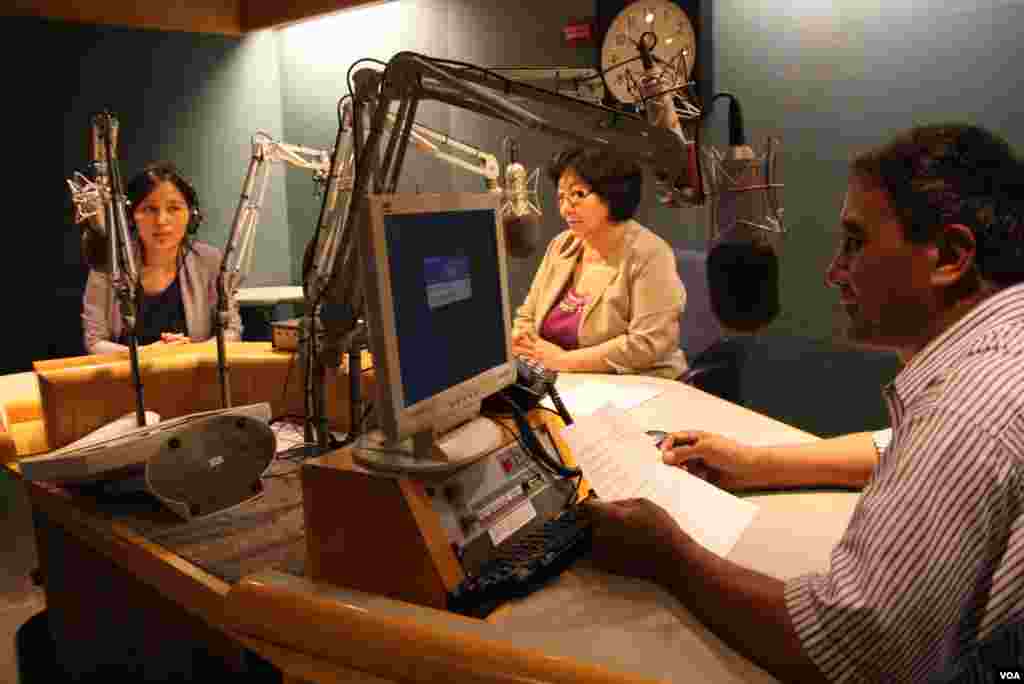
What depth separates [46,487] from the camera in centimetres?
151

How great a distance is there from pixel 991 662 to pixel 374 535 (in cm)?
69

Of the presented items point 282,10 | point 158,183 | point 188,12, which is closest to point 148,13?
point 188,12

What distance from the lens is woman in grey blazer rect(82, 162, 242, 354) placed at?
106 inches

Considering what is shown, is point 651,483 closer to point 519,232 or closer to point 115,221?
point 519,232

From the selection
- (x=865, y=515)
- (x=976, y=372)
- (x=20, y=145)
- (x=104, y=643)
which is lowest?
(x=104, y=643)

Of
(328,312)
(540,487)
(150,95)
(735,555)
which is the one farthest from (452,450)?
(150,95)

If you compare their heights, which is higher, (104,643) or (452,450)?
(452,450)

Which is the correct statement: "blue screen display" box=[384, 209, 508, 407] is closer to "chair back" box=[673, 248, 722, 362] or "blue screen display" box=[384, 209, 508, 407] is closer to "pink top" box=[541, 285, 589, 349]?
"pink top" box=[541, 285, 589, 349]

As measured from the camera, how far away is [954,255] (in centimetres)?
97

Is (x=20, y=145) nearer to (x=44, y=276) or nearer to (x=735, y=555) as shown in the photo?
(x=44, y=276)

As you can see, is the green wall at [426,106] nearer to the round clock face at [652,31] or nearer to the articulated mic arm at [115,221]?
the round clock face at [652,31]

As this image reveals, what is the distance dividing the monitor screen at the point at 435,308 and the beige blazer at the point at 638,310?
1350 mm

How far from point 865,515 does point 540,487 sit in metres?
0.50

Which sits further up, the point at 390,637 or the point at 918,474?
the point at 918,474
